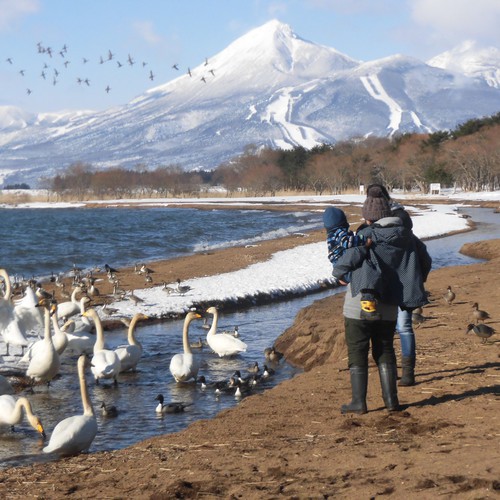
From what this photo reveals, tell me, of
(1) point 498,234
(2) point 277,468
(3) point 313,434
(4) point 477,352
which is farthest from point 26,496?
(1) point 498,234

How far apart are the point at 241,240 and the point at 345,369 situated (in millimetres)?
33998

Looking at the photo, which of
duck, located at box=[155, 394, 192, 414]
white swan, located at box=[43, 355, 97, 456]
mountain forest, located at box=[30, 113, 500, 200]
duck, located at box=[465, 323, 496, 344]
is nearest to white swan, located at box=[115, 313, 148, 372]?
duck, located at box=[155, 394, 192, 414]

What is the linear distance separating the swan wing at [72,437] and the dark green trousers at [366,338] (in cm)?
276

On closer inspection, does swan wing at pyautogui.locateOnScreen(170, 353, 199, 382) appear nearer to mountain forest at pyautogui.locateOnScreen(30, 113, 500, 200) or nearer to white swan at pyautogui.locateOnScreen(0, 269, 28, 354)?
white swan at pyautogui.locateOnScreen(0, 269, 28, 354)

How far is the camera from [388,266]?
26.5 ft

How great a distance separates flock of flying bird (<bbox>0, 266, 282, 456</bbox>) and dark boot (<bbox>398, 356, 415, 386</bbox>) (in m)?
2.81

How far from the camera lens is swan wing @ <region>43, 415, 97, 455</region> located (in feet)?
29.0

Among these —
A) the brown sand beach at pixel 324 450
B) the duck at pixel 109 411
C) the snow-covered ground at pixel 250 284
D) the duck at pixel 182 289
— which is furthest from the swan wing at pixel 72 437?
the duck at pixel 182 289

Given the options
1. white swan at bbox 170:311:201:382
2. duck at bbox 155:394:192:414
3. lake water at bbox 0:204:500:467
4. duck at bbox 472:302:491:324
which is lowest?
lake water at bbox 0:204:500:467

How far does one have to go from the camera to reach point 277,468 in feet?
21.9

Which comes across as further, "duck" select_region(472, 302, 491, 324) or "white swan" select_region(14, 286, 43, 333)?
"white swan" select_region(14, 286, 43, 333)

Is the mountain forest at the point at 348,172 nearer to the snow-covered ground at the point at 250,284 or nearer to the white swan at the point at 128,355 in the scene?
the snow-covered ground at the point at 250,284

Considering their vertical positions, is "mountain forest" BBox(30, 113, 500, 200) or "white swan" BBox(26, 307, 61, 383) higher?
"mountain forest" BBox(30, 113, 500, 200)

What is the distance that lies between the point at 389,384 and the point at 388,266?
110 cm
